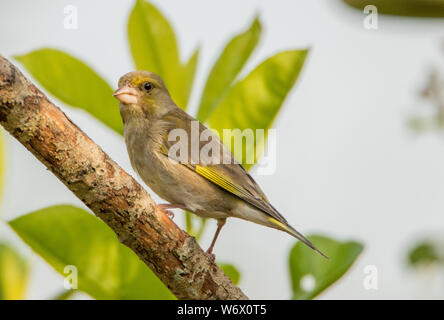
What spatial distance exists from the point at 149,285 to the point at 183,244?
19 cm

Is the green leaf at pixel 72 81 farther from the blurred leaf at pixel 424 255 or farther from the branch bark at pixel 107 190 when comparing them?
the blurred leaf at pixel 424 255

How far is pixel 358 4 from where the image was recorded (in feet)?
10.6

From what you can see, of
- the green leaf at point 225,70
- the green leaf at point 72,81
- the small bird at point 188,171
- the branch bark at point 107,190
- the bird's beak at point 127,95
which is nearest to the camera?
the branch bark at point 107,190

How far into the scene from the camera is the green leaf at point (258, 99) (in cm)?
237

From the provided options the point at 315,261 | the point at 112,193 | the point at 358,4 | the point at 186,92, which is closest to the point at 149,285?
the point at 112,193

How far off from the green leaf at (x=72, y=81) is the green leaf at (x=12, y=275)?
62 cm

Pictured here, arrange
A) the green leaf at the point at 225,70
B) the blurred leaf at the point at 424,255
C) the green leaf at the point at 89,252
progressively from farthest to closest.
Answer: the blurred leaf at the point at 424,255
the green leaf at the point at 225,70
the green leaf at the point at 89,252

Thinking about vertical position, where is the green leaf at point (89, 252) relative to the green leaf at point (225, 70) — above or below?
below

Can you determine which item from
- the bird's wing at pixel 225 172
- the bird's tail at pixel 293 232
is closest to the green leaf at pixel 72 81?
the bird's wing at pixel 225 172

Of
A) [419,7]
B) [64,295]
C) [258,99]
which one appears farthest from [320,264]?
[419,7]

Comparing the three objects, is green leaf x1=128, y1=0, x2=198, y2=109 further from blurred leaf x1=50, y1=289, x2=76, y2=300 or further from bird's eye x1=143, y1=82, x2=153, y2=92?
blurred leaf x1=50, y1=289, x2=76, y2=300

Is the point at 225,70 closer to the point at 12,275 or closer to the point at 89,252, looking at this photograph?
the point at 89,252

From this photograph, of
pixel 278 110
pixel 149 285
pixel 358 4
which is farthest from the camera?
pixel 358 4
